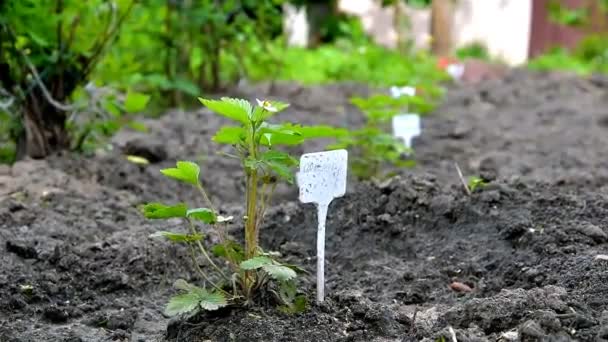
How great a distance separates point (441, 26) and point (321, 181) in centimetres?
951

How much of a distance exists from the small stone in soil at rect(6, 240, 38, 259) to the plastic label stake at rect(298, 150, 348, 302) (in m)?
0.81

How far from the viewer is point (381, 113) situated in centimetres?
336

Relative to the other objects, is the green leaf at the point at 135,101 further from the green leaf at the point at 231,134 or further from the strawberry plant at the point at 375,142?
the green leaf at the point at 231,134

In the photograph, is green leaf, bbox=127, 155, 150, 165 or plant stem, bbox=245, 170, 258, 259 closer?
plant stem, bbox=245, 170, 258, 259

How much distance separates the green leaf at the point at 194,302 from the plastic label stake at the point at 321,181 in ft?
0.81

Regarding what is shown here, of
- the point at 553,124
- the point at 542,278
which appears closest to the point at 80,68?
the point at 542,278

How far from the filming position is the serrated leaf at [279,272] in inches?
63.3

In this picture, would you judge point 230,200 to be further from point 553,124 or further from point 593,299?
point 553,124

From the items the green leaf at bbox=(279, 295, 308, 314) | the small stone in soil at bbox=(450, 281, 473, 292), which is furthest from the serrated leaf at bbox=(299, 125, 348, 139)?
the small stone in soil at bbox=(450, 281, 473, 292)

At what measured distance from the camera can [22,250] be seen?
2230mm

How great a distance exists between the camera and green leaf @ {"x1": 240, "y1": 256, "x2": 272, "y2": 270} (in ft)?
5.25

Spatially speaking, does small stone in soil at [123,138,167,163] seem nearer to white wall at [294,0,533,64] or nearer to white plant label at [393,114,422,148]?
white plant label at [393,114,422,148]

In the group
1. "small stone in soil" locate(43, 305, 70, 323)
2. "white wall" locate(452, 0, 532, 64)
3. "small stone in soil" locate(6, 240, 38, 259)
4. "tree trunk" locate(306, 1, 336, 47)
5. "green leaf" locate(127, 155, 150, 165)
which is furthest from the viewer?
"white wall" locate(452, 0, 532, 64)

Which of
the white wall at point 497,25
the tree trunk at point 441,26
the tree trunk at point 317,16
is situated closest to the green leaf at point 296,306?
the tree trunk at point 317,16
